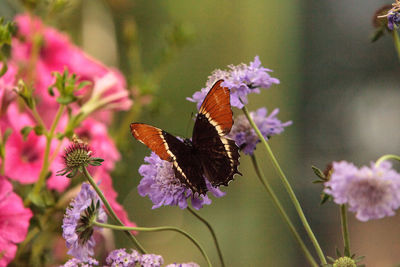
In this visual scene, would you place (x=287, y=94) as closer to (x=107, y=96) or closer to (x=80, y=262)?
(x=107, y=96)

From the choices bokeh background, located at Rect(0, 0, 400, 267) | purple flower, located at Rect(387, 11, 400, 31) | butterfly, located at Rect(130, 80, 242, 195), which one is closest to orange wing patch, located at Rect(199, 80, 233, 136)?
butterfly, located at Rect(130, 80, 242, 195)

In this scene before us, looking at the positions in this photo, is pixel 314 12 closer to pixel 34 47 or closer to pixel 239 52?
pixel 239 52

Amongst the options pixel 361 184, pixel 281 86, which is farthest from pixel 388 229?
pixel 361 184

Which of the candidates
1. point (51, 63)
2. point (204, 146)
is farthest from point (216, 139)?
point (51, 63)

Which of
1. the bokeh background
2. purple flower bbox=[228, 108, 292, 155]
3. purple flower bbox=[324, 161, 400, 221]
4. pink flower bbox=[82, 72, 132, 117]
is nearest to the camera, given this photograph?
purple flower bbox=[324, 161, 400, 221]

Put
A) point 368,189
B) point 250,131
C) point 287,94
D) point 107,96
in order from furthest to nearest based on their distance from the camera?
1. point 287,94
2. point 107,96
3. point 250,131
4. point 368,189

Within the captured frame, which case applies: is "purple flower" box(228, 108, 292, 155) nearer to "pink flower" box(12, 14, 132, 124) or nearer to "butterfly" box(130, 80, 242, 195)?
"butterfly" box(130, 80, 242, 195)

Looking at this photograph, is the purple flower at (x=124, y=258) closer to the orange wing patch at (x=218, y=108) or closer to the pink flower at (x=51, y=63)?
A: the orange wing patch at (x=218, y=108)

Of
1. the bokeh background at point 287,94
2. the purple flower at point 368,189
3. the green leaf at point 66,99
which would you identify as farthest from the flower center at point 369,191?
the bokeh background at point 287,94
